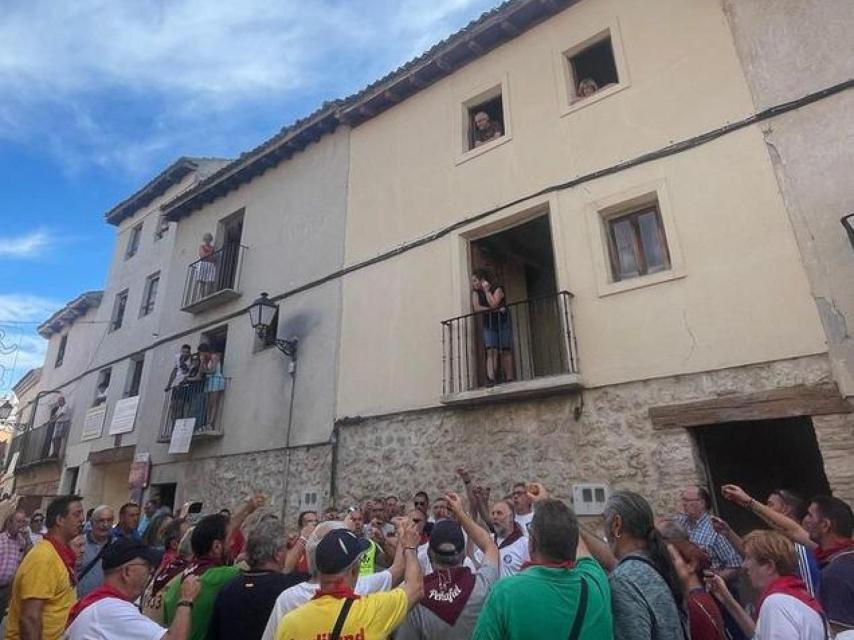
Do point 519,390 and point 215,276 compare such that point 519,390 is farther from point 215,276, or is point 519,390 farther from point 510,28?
point 215,276

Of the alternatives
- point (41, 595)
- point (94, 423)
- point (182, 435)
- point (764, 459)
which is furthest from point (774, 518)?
point (94, 423)

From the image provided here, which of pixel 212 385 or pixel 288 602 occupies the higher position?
pixel 212 385

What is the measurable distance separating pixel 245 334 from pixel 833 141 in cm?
949

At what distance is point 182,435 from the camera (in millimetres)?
10484

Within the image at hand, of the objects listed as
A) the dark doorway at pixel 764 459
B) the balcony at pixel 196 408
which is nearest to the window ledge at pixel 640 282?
the dark doorway at pixel 764 459

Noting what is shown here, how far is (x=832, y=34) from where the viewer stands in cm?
586

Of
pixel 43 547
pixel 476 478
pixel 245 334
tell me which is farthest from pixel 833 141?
pixel 245 334

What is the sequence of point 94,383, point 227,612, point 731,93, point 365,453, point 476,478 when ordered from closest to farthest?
point 227,612 → point 731,93 → point 476,478 → point 365,453 → point 94,383

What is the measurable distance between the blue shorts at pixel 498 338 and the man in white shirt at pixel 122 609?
5227 mm

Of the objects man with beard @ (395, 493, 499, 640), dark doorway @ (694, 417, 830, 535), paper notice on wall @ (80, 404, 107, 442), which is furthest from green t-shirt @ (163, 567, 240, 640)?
paper notice on wall @ (80, 404, 107, 442)

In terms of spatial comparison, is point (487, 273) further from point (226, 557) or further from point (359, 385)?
point (226, 557)

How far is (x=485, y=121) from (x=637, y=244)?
3.36 metres

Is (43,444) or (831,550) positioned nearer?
(831,550)

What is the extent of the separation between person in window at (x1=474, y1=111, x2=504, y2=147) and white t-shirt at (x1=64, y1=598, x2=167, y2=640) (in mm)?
7552
